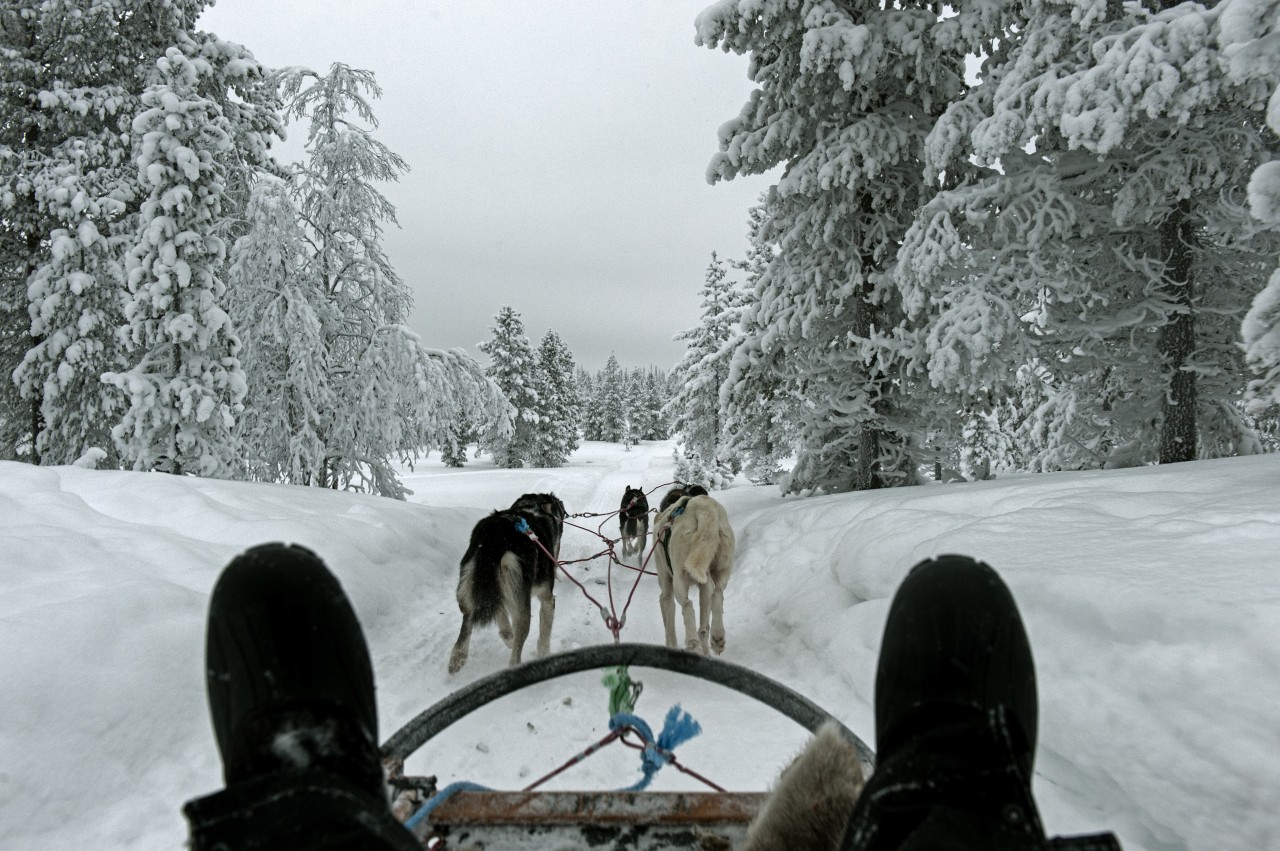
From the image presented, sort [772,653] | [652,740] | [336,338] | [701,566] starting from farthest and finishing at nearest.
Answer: [336,338] < [772,653] < [701,566] < [652,740]

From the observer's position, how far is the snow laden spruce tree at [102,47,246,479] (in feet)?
30.5

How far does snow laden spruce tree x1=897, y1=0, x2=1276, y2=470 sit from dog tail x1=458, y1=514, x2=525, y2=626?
16.4ft

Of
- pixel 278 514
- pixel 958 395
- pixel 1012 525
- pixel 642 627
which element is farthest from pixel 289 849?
pixel 958 395

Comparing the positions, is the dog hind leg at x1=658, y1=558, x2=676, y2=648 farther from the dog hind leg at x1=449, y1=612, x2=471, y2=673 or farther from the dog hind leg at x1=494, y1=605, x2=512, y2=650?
the dog hind leg at x1=449, y1=612, x2=471, y2=673

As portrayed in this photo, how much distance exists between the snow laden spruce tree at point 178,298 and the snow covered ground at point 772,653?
415 cm

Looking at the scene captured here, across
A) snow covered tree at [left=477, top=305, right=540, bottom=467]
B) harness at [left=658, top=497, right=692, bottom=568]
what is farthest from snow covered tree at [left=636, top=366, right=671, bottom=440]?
harness at [left=658, top=497, right=692, bottom=568]

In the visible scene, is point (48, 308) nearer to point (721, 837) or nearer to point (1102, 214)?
point (721, 837)

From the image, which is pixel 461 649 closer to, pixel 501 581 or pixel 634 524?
pixel 501 581

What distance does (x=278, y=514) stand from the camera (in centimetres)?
600

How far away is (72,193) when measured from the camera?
991 cm

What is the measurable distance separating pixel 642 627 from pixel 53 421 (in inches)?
472

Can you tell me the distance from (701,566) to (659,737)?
8.15 ft

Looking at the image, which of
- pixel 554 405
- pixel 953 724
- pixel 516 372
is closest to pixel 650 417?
pixel 554 405

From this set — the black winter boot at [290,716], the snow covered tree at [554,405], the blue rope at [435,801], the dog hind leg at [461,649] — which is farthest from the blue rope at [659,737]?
the snow covered tree at [554,405]
